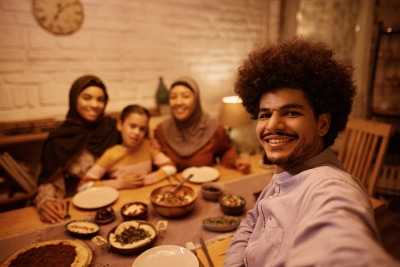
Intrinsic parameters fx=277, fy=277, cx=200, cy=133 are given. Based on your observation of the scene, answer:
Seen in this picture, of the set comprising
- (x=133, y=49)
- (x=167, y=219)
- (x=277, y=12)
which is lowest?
(x=167, y=219)

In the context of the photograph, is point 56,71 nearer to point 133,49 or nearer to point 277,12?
point 133,49

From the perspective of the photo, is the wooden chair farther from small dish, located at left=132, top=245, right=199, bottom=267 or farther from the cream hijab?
small dish, located at left=132, top=245, right=199, bottom=267

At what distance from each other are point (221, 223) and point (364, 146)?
1319 millimetres

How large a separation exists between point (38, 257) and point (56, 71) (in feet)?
5.66

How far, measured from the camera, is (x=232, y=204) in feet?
4.76

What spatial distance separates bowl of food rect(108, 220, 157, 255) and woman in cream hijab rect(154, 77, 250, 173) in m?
0.98

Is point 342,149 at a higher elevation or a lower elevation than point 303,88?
lower

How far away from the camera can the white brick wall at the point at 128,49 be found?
7.20 feet

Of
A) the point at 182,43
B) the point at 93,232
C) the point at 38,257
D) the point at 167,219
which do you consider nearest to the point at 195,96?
the point at 182,43

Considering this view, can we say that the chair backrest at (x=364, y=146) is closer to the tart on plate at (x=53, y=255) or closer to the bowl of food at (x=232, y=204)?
the bowl of food at (x=232, y=204)

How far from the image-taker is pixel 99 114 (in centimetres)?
205

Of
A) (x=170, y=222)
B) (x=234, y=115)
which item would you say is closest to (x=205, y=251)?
(x=170, y=222)

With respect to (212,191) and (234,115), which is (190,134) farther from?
(212,191)

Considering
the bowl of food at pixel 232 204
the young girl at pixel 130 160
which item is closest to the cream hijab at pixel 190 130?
the young girl at pixel 130 160
